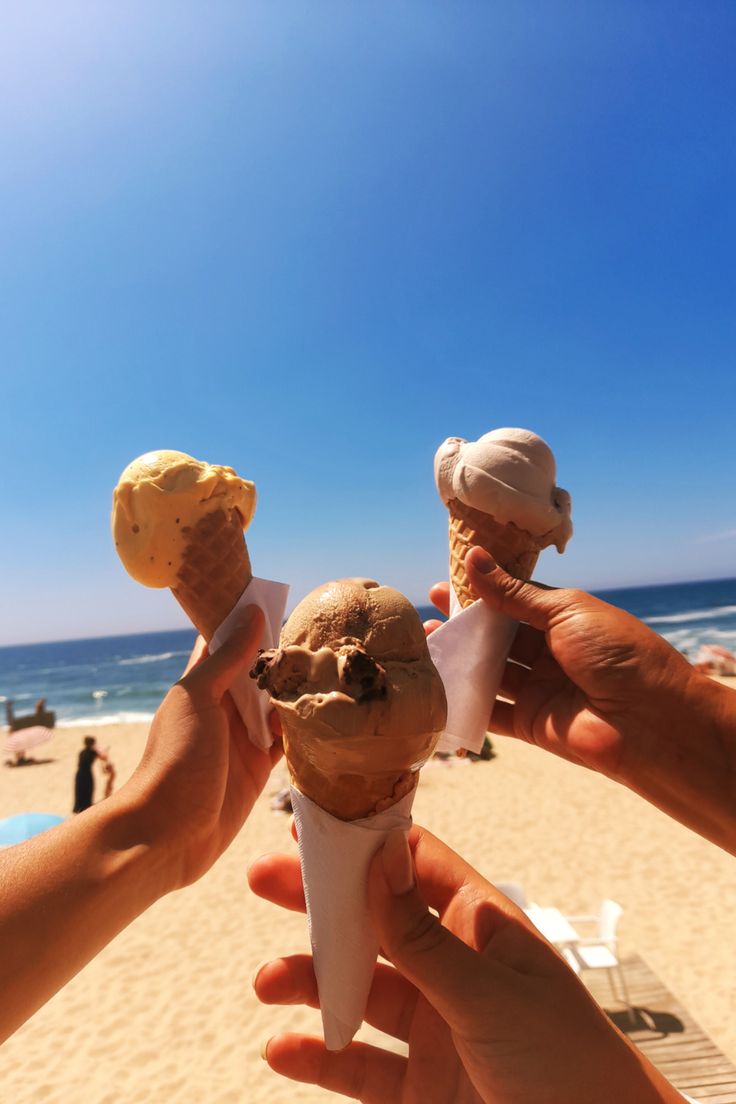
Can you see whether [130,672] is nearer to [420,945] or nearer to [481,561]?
[481,561]

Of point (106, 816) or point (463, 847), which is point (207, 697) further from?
point (463, 847)

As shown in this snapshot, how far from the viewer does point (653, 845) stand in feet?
30.3

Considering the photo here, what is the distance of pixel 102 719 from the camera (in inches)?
1271

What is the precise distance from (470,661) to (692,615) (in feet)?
199

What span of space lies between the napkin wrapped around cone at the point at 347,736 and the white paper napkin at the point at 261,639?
0.73 m

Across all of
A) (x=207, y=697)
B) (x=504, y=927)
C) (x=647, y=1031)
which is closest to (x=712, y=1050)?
(x=647, y=1031)

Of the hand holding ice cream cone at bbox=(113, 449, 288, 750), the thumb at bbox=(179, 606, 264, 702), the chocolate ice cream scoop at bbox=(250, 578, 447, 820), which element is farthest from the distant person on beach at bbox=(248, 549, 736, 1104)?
the hand holding ice cream cone at bbox=(113, 449, 288, 750)

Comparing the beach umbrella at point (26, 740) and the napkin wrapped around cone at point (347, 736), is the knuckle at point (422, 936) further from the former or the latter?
the beach umbrella at point (26, 740)

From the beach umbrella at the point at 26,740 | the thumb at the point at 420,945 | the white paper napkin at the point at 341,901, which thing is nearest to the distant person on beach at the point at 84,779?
the beach umbrella at the point at 26,740

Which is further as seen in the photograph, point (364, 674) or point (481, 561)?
point (481, 561)

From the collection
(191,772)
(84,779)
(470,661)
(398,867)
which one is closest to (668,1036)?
(470,661)

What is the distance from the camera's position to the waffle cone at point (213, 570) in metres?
2.73

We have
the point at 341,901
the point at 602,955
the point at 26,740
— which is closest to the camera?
the point at 341,901

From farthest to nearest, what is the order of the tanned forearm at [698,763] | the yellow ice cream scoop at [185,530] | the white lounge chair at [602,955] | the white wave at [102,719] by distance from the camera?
the white wave at [102,719] < the white lounge chair at [602,955] < the yellow ice cream scoop at [185,530] < the tanned forearm at [698,763]
